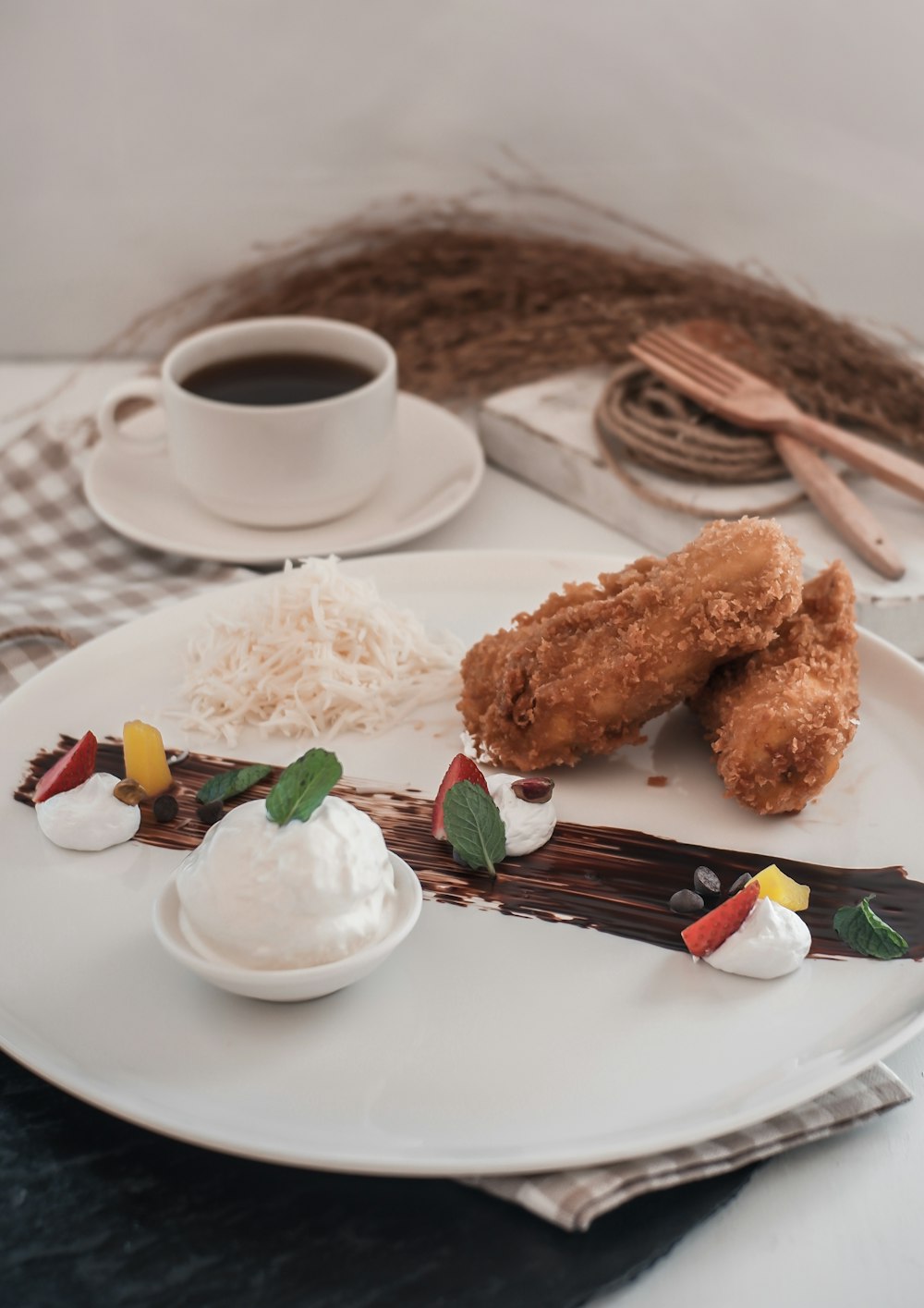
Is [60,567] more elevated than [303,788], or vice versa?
[303,788]

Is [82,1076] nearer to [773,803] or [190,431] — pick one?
[773,803]

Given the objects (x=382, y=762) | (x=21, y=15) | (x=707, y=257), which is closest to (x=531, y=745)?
(x=382, y=762)

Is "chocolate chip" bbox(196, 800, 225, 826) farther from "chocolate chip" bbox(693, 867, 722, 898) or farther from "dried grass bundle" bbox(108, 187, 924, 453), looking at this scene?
"dried grass bundle" bbox(108, 187, 924, 453)

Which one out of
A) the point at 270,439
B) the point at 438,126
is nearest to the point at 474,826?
the point at 270,439

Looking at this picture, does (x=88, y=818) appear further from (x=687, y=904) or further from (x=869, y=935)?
(x=869, y=935)

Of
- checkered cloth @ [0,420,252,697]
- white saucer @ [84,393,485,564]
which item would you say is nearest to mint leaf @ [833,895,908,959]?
white saucer @ [84,393,485,564]

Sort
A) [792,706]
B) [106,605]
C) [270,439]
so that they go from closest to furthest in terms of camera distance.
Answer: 1. [792,706]
2. [106,605]
3. [270,439]

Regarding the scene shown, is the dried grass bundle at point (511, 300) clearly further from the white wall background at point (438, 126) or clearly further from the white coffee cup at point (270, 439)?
the white coffee cup at point (270, 439)

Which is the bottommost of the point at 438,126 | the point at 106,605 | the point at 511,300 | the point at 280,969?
the point at 106,605
